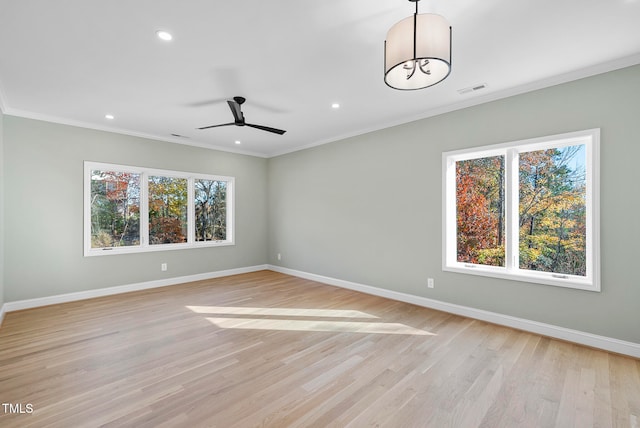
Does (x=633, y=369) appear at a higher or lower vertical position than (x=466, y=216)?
lower

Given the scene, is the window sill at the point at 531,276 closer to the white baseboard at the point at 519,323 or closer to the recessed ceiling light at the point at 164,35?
the white baseboard at the point at 519,323

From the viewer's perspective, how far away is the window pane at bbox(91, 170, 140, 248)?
15.4 ft

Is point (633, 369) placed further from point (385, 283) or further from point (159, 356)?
point (159, 356)

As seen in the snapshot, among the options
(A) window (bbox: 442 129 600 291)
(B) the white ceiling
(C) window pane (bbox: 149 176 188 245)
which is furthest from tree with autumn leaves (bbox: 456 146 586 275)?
(C) window pane (bbox: 149 176 188 245)

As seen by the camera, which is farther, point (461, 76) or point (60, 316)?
point (60, 316)

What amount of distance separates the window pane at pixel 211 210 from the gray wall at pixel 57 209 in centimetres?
58

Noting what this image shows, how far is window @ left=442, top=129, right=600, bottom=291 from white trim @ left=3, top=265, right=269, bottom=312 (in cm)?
435

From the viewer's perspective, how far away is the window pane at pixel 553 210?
10.2ft

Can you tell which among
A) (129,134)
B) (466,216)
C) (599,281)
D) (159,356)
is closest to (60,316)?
(159,356)

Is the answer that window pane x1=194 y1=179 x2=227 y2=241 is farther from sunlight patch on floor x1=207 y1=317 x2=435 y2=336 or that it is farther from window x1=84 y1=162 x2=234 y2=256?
sunlight patch on floor x1=207 y1=317 x2=435 y2=336

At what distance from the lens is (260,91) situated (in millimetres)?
3420

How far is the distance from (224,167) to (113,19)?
4.08 m

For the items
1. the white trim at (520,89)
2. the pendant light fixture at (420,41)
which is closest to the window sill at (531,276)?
the white trim at (520,89)

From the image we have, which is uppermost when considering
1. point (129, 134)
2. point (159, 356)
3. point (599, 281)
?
point (129, 134)
